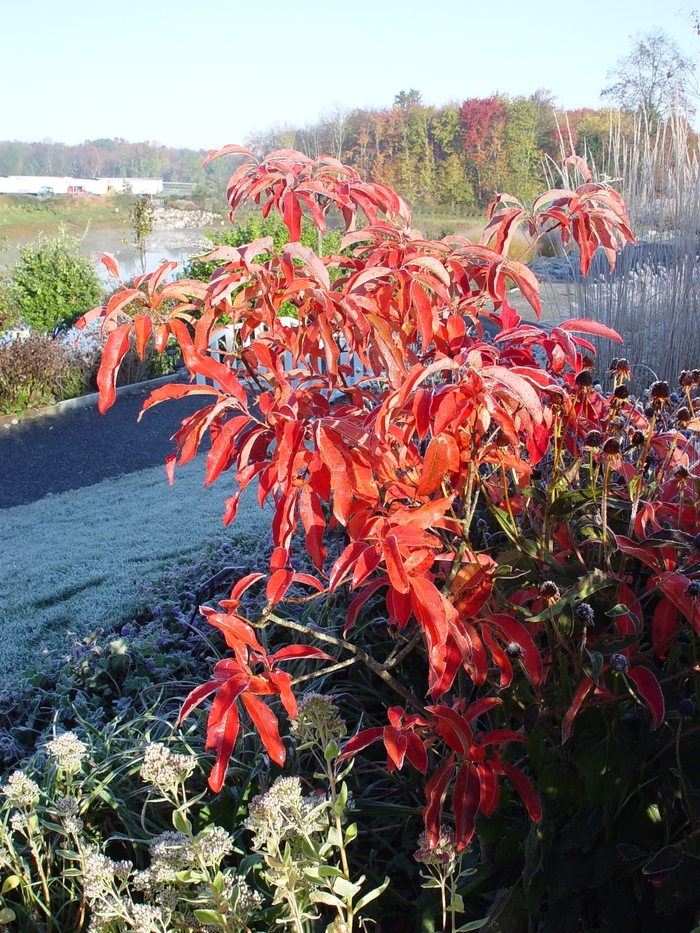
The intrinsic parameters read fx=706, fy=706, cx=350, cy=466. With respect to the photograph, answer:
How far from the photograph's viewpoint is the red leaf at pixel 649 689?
3.12ft

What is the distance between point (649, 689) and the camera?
98cm

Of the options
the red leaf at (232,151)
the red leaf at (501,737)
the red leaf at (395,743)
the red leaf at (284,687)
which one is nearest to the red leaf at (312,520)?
the red leaf at (284,687)

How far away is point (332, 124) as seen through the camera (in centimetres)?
2003

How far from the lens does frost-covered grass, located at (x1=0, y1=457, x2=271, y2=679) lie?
250 cm

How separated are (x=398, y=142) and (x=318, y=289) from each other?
2304cm

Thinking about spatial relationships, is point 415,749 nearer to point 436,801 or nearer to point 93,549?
point 436,801

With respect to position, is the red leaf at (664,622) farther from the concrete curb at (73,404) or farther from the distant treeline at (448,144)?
the distant treeline at (448,144)

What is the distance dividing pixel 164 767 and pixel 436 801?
41 centimetres

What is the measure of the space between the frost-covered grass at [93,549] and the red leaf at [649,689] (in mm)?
1858

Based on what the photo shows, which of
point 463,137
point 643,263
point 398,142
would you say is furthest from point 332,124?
point 643,263

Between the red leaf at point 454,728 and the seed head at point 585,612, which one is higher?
the seed head at point 585,612

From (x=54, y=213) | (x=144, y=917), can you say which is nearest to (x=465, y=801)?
(x=144, y=917)

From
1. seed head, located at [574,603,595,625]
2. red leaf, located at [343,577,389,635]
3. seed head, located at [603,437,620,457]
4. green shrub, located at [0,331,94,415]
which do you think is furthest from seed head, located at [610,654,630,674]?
green shrub, located at [0,331,94,415]

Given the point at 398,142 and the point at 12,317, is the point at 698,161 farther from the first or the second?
the point at 398,142
